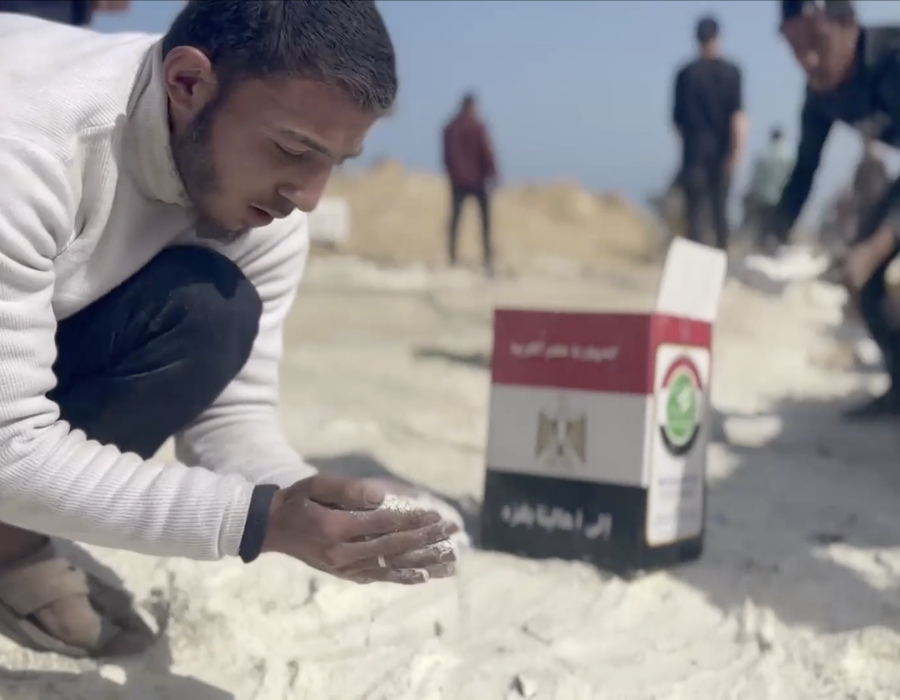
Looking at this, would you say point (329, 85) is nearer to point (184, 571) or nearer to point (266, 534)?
point (266, 534)

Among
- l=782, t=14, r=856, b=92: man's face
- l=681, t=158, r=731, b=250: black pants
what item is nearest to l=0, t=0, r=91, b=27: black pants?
l=782, t=14, r=856, b=92: man's face

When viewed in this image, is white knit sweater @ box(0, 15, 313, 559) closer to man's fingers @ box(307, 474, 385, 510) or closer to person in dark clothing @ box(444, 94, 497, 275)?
man's fingers @ box(307, 474, 385, 510)

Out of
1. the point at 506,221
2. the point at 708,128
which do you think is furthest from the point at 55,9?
the point at 506,221

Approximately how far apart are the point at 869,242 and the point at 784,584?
3.22ft

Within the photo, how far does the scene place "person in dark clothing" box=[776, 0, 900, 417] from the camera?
7.65ft

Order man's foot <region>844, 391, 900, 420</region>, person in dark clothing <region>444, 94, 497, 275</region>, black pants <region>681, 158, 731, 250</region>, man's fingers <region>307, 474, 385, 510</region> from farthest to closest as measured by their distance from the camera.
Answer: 1. person in dark clothing <region>444, 94, 497, 275</region>
2. black pants <region>681, 158, 731, 250</region>
3. man's foot <region>844, 391, 900, 420</region>
4. man's fingers <region>307, 474, 385, 510</region>

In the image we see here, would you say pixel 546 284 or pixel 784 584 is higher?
pixel 784 584

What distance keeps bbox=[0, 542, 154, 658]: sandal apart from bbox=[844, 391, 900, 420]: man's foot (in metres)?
1.89

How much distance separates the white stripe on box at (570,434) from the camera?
1.61 meters

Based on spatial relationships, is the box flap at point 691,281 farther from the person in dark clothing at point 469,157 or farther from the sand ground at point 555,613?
the person in dark clothing at point 469,157

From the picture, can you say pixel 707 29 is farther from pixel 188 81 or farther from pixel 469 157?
pixel 188 81

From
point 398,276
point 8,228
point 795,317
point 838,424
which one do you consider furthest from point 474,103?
point 8,228

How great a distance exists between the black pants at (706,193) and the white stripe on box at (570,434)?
135 inches

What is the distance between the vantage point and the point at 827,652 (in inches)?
53.9
